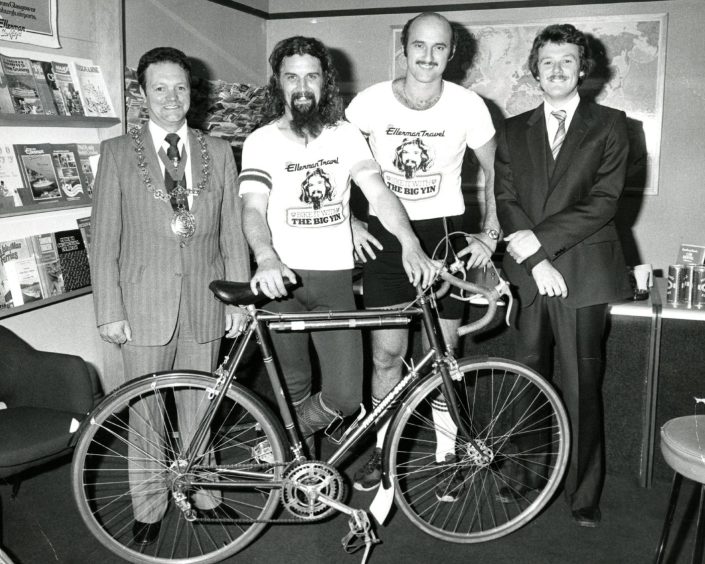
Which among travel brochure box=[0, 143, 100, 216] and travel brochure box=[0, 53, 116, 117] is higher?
travel brochure box=[0, 53, 116, 117]

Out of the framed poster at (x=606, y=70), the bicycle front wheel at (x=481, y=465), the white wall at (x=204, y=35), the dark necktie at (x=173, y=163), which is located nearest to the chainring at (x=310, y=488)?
the bicycle front wheel at (x=481, y=465)

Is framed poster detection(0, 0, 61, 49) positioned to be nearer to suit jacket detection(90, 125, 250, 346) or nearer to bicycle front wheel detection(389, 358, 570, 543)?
suit jacket detection(90, 125, 250, 346)

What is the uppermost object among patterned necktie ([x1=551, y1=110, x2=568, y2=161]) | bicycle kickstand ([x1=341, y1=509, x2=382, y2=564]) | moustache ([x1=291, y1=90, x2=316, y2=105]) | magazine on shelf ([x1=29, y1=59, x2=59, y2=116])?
magazine on shelf ([x1=29, y1=59, x2=59, y2=116])

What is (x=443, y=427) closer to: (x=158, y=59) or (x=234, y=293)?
(x=234, y=293)

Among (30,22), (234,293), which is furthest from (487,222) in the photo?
(30,22)

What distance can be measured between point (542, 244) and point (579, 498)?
944 mm

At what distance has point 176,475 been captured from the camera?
2.22 m

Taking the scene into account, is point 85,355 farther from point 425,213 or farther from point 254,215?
point 425,213

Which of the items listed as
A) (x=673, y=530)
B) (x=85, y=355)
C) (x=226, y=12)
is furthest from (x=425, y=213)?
(x=226, y=12)

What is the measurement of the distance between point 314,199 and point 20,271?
1.20 m

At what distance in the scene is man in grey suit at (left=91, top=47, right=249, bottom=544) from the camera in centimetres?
223

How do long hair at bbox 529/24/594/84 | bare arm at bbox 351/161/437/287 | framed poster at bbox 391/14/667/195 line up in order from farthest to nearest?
1. framed poster at bbox 391/14/667/195
2. long hair at bbox 529/24/594/84
3. bare arm at bbox 351/161/437/287

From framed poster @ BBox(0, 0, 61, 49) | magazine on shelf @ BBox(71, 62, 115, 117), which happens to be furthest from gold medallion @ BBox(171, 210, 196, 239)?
framed poster @ BBox(0, 0, 61, 49)

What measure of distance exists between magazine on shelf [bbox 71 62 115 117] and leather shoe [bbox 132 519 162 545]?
1655 millimetres
